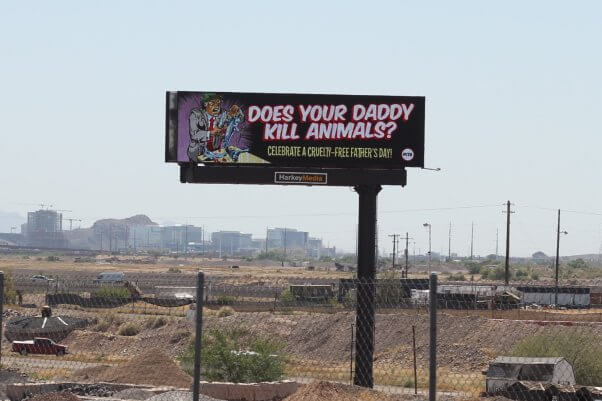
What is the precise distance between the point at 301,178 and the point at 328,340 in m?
22.0

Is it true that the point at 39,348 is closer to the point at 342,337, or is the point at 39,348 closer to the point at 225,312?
the point at 342,337

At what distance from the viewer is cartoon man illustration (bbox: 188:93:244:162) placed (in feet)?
85.3

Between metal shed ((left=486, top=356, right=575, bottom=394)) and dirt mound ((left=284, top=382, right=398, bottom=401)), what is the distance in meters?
5.34

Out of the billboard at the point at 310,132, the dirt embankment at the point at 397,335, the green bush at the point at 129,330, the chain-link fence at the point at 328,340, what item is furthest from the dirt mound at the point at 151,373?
the green bush at the point at 129,330

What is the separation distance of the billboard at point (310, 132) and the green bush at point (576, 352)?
5304mm

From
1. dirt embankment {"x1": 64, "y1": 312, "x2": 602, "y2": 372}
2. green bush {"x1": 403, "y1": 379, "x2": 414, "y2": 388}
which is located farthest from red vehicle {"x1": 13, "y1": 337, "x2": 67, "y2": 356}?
green bush {"x1": 403, "y1": 379, "x2": 414, "y2": 388}

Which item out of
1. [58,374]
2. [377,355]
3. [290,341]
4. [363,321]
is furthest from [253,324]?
[363,321]

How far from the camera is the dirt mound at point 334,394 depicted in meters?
15.6

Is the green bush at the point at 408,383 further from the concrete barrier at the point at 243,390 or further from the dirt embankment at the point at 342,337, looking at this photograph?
the dirt embankment at the point at 342,337

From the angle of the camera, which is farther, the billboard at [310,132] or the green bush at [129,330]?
the green bush at [129,330]

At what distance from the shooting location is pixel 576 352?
80.0 feet

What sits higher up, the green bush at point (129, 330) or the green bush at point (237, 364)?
the green bush at point (237, 364)

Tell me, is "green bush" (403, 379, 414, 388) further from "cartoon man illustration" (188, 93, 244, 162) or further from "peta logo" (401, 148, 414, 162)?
"cartoon man illustration" (188, 93, 244, 162)

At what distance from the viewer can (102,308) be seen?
2403 inches
